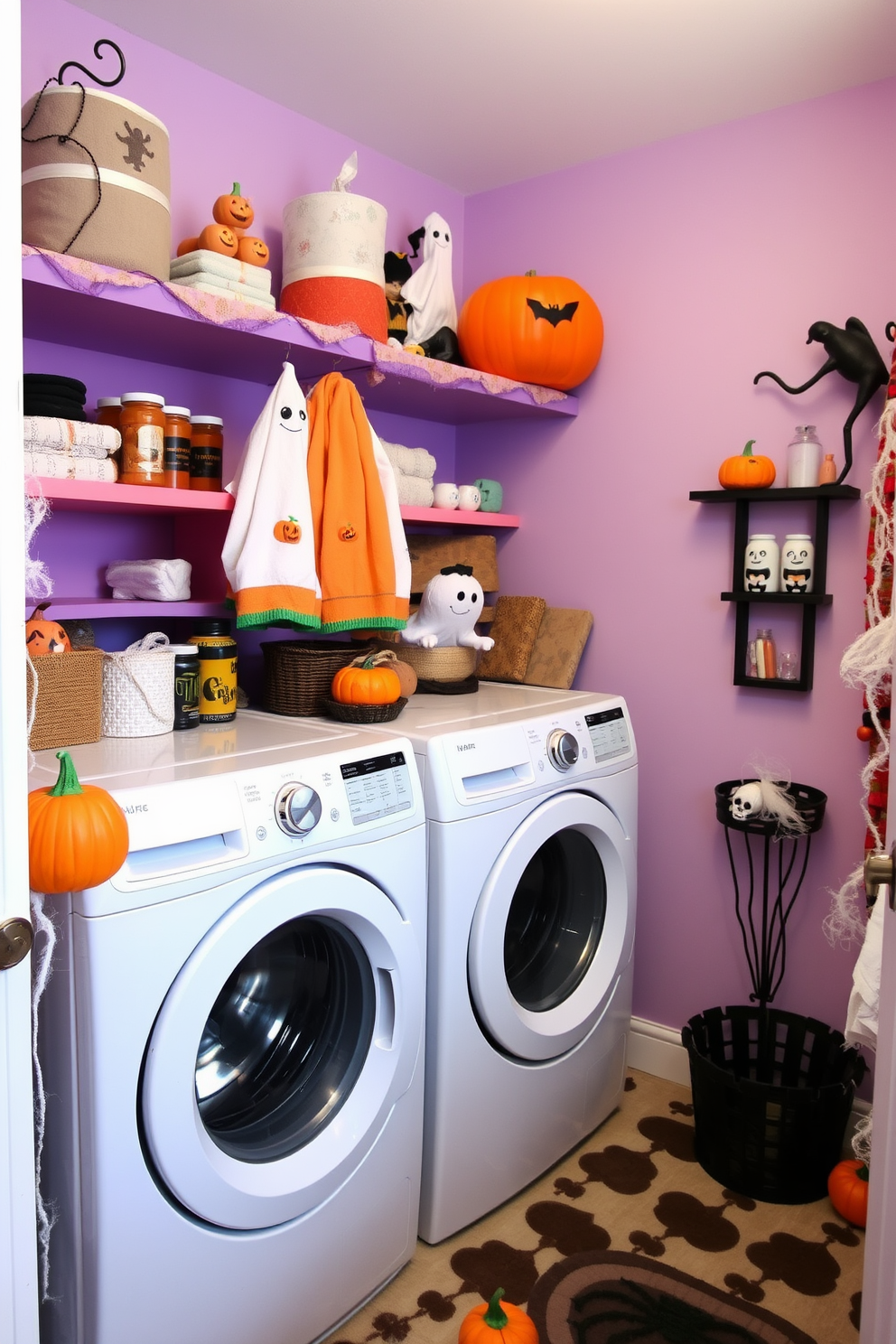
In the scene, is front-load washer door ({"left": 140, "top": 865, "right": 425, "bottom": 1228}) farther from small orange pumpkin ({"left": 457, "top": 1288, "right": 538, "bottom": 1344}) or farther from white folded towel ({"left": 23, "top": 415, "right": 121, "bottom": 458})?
white folded towel ({"left": 23, "top": 415, "right": 121, "bottom": 458})

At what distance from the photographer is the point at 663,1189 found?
2.14 meters

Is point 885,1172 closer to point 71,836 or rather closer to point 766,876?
point 71,836

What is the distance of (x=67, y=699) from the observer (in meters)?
1.69

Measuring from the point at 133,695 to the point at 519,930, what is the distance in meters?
1.02

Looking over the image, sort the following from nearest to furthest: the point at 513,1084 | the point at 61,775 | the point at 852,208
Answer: the point at 61,775
the point at 513,1084
the point at 852,208

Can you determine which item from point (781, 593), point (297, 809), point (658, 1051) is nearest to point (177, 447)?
point (297, 809)

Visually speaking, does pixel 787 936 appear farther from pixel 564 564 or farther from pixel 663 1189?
pixel 564 564

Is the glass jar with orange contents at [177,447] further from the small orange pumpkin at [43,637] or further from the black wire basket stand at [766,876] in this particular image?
the black wire basket stand at [766,876]

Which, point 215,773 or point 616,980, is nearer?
point 215,773

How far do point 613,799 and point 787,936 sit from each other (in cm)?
61

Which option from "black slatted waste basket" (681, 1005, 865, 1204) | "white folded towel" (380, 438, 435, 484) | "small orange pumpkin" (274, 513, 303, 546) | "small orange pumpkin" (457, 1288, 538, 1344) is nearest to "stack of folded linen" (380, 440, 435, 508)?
"white folded towel" (380, 438, 435, 484)

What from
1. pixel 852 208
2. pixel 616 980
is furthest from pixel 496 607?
pixel 852 208

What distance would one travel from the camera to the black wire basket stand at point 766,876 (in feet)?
7.46

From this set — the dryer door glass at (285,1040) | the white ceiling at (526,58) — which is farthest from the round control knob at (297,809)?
the white ceiling at (526,58)
